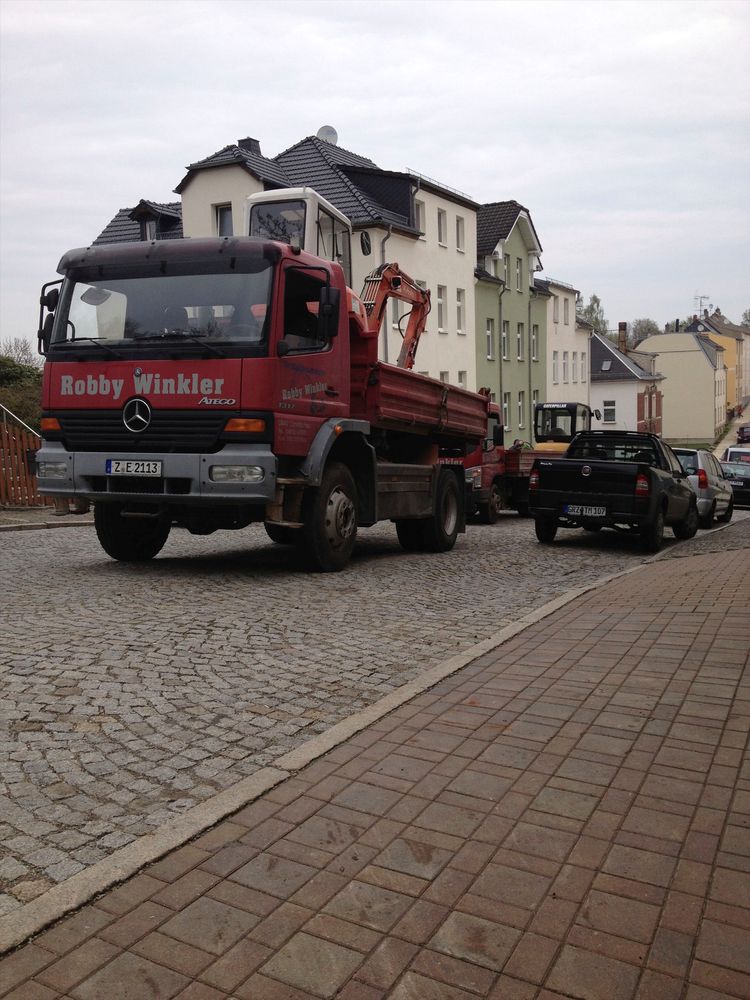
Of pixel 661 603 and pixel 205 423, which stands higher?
pixel 205 423

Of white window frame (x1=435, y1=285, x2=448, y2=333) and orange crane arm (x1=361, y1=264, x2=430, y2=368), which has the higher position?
white window frame (x1=435, y1=285, x2=448, y2=333)

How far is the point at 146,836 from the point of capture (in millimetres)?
3566

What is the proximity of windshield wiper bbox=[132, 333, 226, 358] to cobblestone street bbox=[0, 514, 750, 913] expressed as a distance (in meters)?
2.16

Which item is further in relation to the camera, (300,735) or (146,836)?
(300,735)

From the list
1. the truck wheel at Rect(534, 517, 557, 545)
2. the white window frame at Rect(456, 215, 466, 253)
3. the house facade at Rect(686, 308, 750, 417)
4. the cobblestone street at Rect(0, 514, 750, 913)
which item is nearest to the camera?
the cobblestone street at Rect(0, 514, 750, 913)

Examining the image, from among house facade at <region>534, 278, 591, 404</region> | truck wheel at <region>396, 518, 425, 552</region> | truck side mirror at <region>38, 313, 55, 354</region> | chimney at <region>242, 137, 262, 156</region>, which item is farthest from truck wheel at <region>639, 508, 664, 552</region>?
house facade at <region>534, 278, 591, 404</region>

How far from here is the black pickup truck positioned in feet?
48.5

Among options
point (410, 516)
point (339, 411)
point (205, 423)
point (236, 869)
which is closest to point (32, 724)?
point (236, 869)

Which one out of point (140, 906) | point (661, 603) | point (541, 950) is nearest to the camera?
point (541, 950)

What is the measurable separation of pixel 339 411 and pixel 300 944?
26.7 ft

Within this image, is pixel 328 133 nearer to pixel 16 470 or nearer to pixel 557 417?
pixel 557 417

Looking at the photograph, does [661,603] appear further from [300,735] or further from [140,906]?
[140,906]

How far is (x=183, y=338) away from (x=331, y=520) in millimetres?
2438

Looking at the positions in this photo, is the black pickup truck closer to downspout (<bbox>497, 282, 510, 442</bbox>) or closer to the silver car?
the silver car
